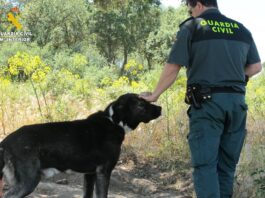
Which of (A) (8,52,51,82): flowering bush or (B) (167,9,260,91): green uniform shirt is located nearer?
(B) (167,9,260,91): green uniform shirt

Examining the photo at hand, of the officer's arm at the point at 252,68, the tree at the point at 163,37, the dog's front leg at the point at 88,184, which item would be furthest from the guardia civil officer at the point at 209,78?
the tree at the point at 163,37

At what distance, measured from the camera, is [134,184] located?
727cm

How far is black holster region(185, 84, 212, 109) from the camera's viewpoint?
14.2ft

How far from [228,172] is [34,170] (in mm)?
1852

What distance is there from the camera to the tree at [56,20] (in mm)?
36219

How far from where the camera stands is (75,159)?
5086 mm

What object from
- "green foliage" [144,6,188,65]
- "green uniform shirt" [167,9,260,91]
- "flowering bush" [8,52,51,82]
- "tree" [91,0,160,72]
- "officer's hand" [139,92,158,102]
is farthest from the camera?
"green foliage" [144,6,188,65]

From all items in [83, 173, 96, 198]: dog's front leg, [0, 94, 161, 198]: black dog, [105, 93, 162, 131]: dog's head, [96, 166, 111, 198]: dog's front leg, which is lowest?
[83, 173, 96, 198]: dog's front leg

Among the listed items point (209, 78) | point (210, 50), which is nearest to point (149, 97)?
point (209, 78)

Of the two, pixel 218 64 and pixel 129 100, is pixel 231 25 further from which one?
pixel 129 100

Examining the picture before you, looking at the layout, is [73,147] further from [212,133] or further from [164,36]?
[164,36]

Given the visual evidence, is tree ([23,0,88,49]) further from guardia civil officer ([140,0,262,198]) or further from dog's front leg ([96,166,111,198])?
guardia civil officer ([140,0,262,198])

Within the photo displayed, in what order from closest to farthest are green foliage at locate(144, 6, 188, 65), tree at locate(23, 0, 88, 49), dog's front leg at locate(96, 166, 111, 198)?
dog's front leg at locate(96, 166, 111, 198)
tree at locate(23, 0, 88, 49)
green foliage at locate(144, 6, 188, 65)

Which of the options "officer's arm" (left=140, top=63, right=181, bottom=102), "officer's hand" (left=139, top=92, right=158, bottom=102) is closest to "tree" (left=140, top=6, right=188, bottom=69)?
"officer's hand" (left=139, top=92, right=158, bottom=102)
